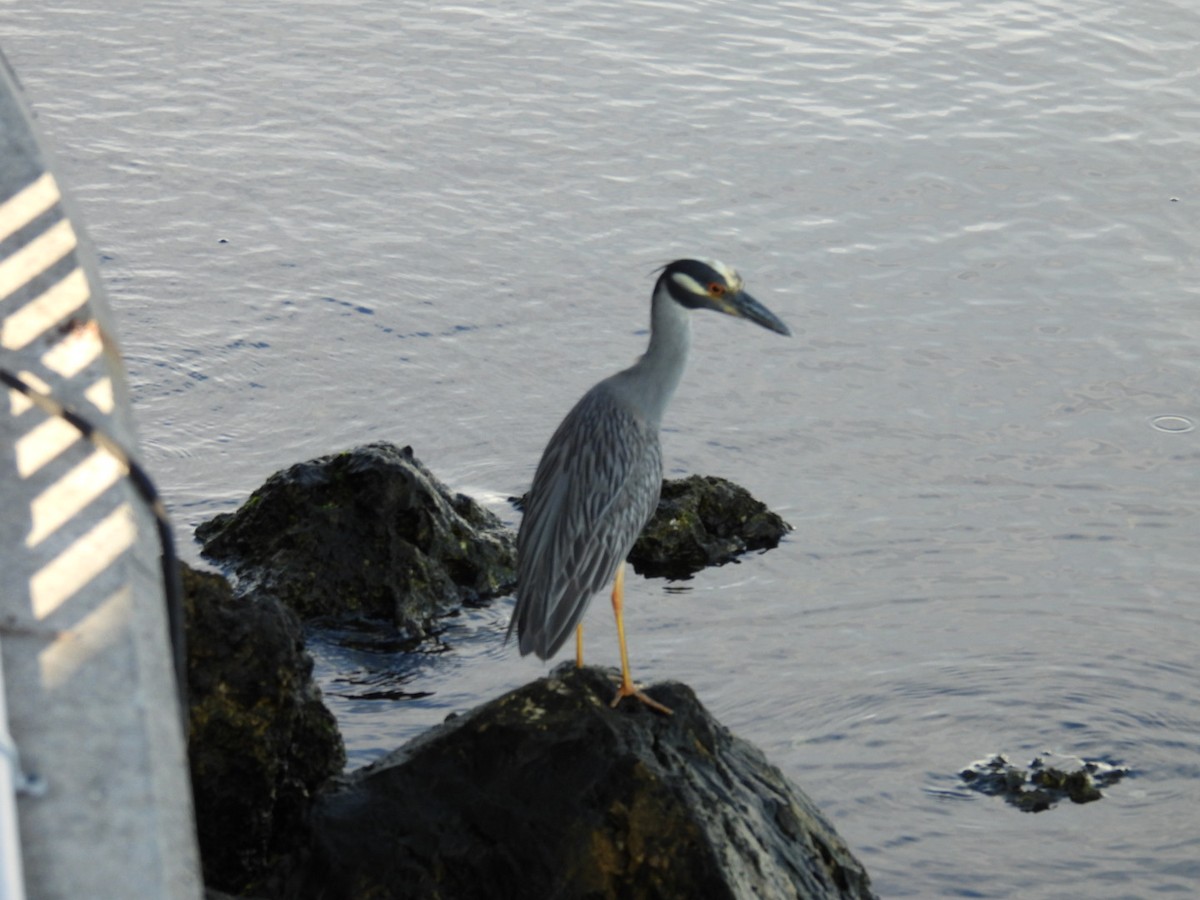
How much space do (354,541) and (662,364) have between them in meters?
1.98

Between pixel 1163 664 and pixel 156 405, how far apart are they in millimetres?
5779

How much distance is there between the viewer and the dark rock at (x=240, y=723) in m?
5.41

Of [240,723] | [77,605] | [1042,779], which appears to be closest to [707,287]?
[240,723]

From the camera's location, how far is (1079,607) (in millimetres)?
9039

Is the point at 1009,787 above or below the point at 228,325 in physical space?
below

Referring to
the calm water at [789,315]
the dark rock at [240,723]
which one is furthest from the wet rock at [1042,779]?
the dark rock at [240,723]

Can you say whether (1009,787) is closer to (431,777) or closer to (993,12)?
(431,777)

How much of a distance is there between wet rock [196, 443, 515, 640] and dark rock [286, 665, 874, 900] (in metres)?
2.26

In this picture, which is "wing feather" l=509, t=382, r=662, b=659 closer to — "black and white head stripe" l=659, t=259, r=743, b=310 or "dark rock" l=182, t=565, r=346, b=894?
"black and white head stripe" l=659, t=259, r=743, b=310

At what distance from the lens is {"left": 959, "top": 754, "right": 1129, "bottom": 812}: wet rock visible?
24.6ft

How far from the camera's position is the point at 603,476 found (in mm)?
6289

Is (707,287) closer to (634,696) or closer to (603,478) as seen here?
(603,478)

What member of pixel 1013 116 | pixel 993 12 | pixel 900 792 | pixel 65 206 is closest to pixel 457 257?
pixel 1013 116

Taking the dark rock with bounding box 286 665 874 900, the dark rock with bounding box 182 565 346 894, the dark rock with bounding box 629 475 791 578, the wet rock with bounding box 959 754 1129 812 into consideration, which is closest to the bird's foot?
the dark rock with bounding box 286 665 874 900
